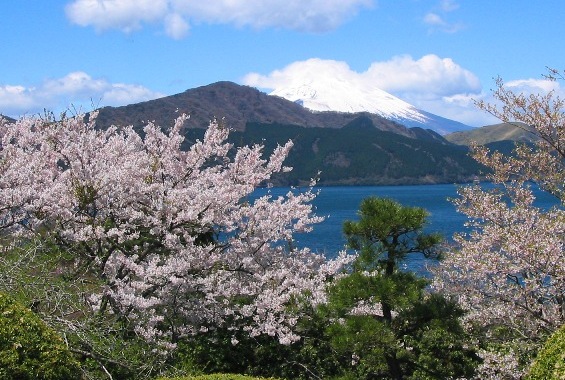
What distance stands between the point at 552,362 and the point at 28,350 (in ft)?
19.4

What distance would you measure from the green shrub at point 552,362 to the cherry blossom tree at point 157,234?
5.42m

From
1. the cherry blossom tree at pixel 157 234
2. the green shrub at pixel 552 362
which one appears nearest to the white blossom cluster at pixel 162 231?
the cherry blossom tree at pixel 157 234

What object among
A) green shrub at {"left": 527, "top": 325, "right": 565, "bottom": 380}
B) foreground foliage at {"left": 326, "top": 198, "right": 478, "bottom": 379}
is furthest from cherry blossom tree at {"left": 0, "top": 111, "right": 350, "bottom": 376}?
green shrub at {"left": 527, "top": 325, "right": 565, "bottom": 380}

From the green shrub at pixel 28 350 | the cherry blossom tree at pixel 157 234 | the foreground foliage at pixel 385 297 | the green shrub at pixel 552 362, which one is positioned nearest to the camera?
the green shrub at pixel 552 362

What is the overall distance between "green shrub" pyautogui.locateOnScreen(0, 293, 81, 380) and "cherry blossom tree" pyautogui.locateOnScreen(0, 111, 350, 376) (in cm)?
317

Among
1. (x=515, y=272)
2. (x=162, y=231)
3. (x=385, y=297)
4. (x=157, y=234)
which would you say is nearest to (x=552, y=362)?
(x=385, y=297)

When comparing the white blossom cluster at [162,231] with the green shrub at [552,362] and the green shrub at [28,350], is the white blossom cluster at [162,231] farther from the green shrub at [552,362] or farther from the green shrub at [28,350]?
the green shrub at [552,362]

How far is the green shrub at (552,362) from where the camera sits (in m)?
6.39

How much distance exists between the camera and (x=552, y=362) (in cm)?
659

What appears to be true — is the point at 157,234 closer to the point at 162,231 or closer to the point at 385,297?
the point at 162,231

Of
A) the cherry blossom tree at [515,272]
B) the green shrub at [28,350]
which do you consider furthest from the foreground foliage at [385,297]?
the green shrub at [28,350]

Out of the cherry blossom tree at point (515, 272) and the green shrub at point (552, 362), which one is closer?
the green shrub at point (552, 362)

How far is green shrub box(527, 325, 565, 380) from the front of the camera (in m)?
6.39

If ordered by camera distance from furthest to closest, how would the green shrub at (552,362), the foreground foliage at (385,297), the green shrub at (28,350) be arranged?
the foreground foliage at (385,297)
the green shrub at (28,350)
the green shrub at (552,362)
